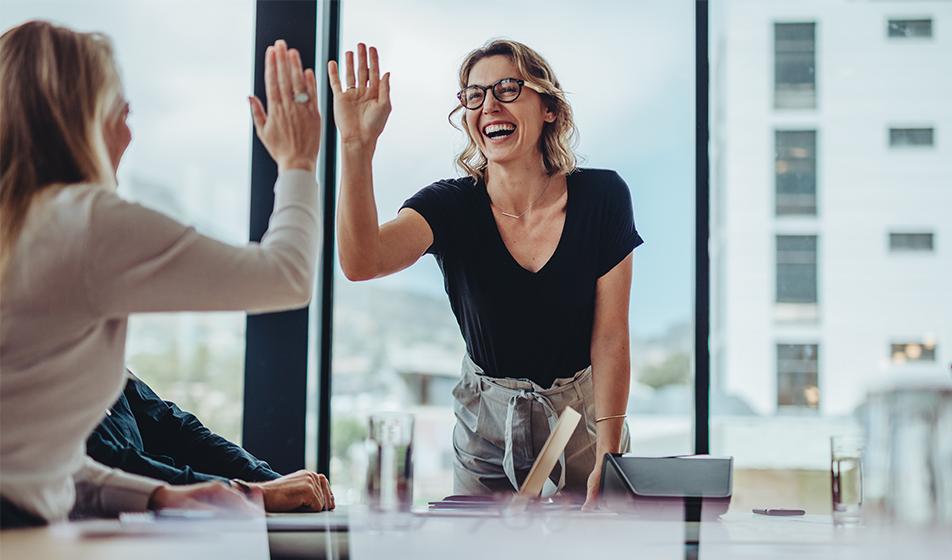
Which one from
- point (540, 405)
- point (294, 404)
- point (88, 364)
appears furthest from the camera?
point (294, 404)

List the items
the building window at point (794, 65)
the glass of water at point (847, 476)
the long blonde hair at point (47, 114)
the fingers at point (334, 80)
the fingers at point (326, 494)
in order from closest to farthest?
the long blonde hair at point (47, 114)
the glass of water at point (847, 476)
the fingers at point (326, 494)
the fingers at point (334, 80)
the building window at point (794, 65)

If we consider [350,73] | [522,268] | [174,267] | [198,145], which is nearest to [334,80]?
[350,73]

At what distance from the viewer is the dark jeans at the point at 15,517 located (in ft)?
4.13

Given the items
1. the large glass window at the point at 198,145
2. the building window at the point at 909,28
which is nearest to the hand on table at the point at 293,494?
the large glass window at the point at 198,145

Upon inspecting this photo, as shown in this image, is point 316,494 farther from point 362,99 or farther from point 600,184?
point 600,184

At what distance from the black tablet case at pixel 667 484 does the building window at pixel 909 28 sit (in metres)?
2.23

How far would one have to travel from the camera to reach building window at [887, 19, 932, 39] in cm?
Result: 343

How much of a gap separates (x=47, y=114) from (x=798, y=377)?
8.79ft

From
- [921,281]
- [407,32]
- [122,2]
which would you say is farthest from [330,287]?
[921,281]

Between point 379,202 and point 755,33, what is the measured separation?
1389mm

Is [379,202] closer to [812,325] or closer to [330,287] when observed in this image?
[330,287]

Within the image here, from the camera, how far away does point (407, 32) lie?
332 cm

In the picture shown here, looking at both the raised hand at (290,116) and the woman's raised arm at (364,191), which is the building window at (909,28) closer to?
the woman's raised arm at (364,191)

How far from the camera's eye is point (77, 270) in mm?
1252
